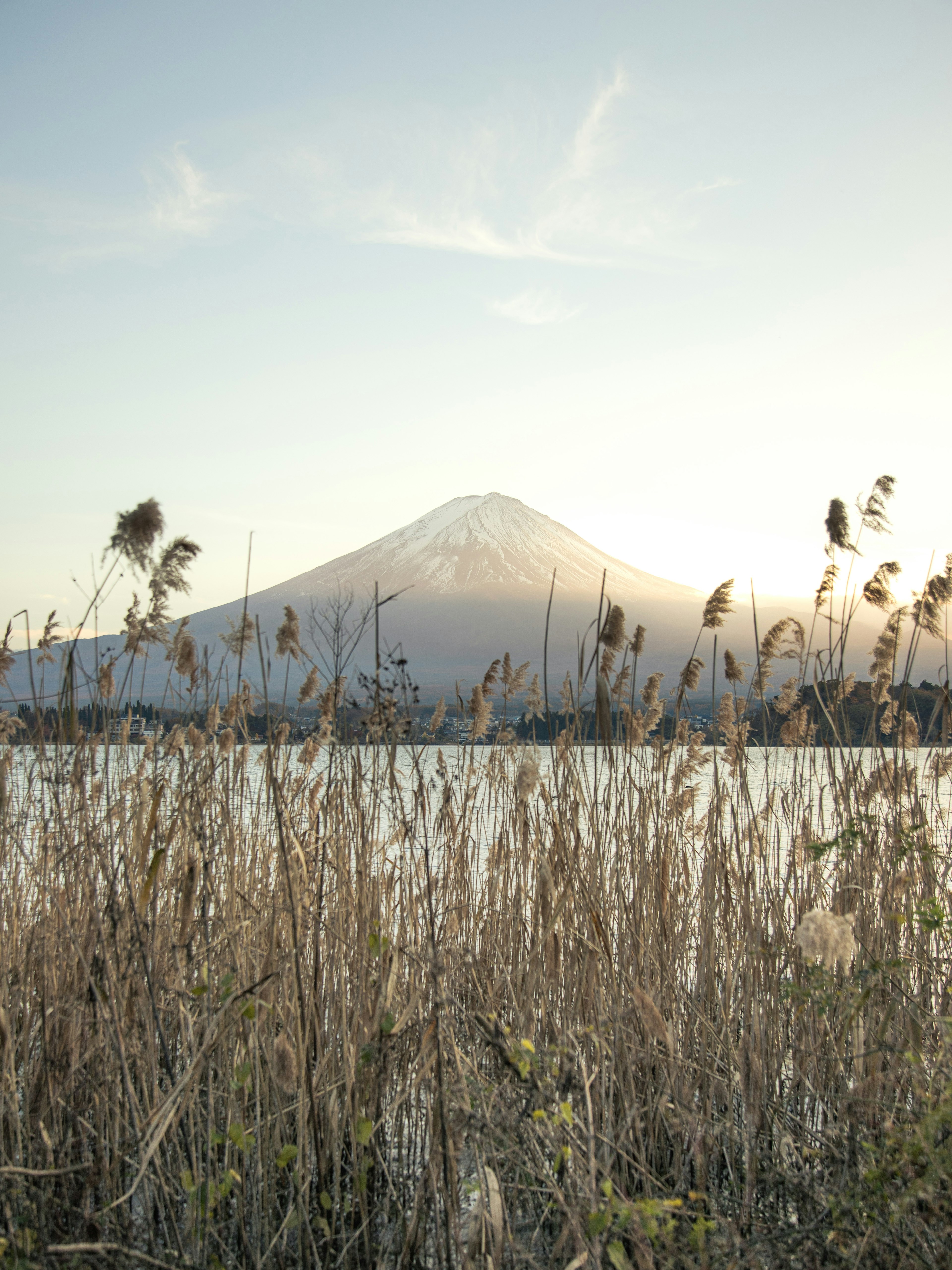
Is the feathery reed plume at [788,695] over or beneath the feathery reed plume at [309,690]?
over

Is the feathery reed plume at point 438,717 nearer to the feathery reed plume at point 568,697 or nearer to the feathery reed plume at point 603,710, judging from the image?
the feathery reed plume at point 568,697

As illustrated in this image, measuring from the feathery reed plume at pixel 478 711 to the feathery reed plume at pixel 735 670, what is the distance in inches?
45.6

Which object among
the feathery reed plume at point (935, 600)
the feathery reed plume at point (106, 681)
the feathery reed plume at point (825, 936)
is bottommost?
the feathery reed plume at point (825, 936)

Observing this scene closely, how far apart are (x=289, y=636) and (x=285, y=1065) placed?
1.62 metres

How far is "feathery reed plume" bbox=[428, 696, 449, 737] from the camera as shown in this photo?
4.48 metres

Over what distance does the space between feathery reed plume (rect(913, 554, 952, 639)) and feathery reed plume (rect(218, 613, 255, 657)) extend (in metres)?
2.61

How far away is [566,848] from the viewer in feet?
7.46

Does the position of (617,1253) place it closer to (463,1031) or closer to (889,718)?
(463,1031)

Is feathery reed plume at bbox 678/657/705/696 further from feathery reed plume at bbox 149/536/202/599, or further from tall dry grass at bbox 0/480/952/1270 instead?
feathery reed plume at bbox 149/536/202/599

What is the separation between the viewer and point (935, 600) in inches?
133

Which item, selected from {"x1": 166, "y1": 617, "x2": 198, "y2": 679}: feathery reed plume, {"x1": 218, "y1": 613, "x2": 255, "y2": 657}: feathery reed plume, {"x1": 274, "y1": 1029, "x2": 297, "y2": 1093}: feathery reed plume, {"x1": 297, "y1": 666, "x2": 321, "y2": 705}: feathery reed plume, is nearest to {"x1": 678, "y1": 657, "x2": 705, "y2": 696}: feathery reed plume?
{"x1": 297, "y1": 666, "x2": 321, "y2": 705}: feathery reed plume

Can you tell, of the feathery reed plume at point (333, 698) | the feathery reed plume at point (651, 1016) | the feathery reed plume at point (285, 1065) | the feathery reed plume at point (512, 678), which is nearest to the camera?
the feathery reed plume at point (651, 1016)

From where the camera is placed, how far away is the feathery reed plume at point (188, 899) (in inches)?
77.4

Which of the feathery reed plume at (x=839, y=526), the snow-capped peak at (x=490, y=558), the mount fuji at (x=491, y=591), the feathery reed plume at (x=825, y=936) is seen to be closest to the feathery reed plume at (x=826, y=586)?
the feathery reed plume at (x=839, y=526)
